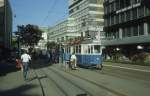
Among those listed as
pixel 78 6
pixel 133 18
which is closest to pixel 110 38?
pixel 133 18

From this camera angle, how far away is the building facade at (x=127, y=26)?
73.2m

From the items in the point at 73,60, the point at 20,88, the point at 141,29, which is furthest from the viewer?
the point at 141,29

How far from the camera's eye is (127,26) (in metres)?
82.8

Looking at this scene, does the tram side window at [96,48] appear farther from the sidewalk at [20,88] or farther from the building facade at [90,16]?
the building facade at [90,16]

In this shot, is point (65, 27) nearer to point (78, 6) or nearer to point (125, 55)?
point (78, 6)

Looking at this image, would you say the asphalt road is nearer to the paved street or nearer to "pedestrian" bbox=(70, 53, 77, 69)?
the paved street

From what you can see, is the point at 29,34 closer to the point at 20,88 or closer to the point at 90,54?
the point at 90,54

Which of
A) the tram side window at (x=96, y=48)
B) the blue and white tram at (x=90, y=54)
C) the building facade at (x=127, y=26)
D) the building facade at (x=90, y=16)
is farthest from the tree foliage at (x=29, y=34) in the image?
the tram side window at (x=96, y=48)

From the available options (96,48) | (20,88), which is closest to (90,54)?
(96,48)

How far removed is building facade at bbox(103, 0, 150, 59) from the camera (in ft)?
240

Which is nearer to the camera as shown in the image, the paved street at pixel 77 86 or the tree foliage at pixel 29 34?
the paved street at pixel 77 86

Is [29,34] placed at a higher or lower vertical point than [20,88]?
higher

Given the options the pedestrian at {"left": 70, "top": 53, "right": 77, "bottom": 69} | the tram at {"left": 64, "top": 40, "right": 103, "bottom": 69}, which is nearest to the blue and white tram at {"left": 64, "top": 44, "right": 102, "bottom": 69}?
the tram at {"left": 64, "top": 40, "right": 103, "bottom": 69}

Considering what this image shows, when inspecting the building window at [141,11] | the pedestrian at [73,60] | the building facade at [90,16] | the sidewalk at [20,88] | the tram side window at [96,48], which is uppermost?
the building facade at [90,16]
